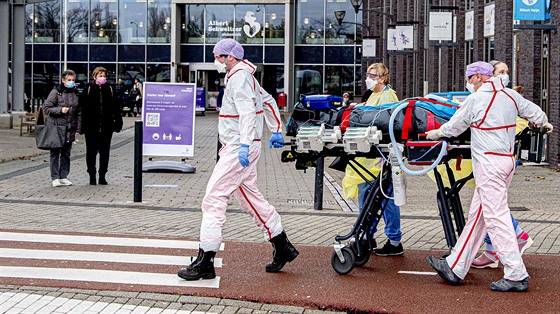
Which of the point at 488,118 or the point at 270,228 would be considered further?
the point at 270,228

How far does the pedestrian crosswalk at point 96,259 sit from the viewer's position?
7.82 m

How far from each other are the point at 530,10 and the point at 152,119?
860 cm

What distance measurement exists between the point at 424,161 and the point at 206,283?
1.99 metres

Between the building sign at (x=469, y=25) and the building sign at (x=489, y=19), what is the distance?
1.23 m

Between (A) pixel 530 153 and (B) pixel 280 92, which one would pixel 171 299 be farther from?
(B) pixel 280 92

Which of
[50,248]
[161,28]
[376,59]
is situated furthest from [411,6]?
[50,248]

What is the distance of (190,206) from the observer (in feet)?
42.8

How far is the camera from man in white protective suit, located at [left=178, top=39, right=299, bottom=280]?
305 inches

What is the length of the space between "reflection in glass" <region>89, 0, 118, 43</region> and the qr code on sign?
42.2m

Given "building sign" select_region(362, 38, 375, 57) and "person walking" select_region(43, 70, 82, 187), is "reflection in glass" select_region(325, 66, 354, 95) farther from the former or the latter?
"person walking" select_region(43, 70, 82, 187)

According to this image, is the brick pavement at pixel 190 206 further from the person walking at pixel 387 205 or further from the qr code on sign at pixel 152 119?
the qr code on sign at pixel 152 119

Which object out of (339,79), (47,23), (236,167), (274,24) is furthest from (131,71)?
(236,167)

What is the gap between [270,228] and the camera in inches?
320

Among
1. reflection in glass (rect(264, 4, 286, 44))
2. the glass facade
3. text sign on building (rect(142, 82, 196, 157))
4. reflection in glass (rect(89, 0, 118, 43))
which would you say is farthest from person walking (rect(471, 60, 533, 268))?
reflection in glass (rect(89, 0, 118, 43))
